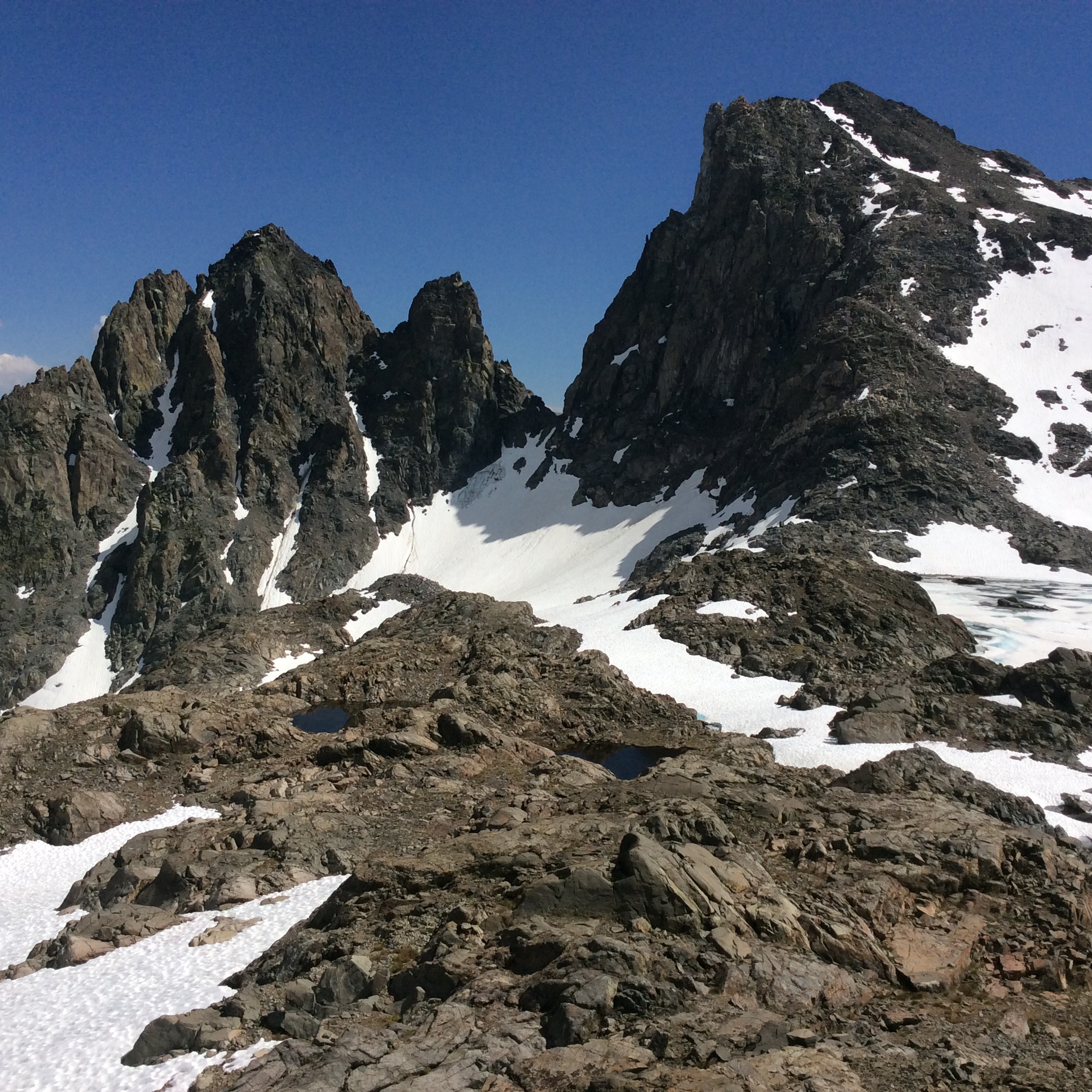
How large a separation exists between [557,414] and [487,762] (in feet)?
351

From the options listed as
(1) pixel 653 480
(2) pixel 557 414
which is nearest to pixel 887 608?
(1) pixel 653 480

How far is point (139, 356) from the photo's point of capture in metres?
123

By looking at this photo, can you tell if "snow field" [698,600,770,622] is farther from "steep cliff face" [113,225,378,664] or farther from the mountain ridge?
"steep cliff face" [113,225,378,664]

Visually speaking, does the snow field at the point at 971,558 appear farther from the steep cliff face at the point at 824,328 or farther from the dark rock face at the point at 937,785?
the dark rock face at the point at 937,785

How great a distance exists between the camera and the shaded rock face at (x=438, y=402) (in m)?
122

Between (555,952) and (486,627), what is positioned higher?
(486,627)

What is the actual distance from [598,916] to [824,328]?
82541 millimetres

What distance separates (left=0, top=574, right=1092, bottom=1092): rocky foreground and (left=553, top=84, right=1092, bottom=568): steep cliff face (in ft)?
158

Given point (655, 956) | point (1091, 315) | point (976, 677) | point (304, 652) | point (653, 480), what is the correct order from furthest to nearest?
point (653, 480)
point (1091, 315)
point (304, 652)
point (976, 677)
point (655, 956)

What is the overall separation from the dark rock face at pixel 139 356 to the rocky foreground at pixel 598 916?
106m

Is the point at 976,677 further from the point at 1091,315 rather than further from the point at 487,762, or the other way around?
the point at 1091,315

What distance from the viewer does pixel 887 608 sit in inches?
1730

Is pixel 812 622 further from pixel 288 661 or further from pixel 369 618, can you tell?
pixel 369 618

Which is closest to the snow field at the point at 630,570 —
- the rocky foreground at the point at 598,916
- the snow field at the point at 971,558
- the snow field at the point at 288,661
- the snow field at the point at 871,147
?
the snow field at the point at 971,558
